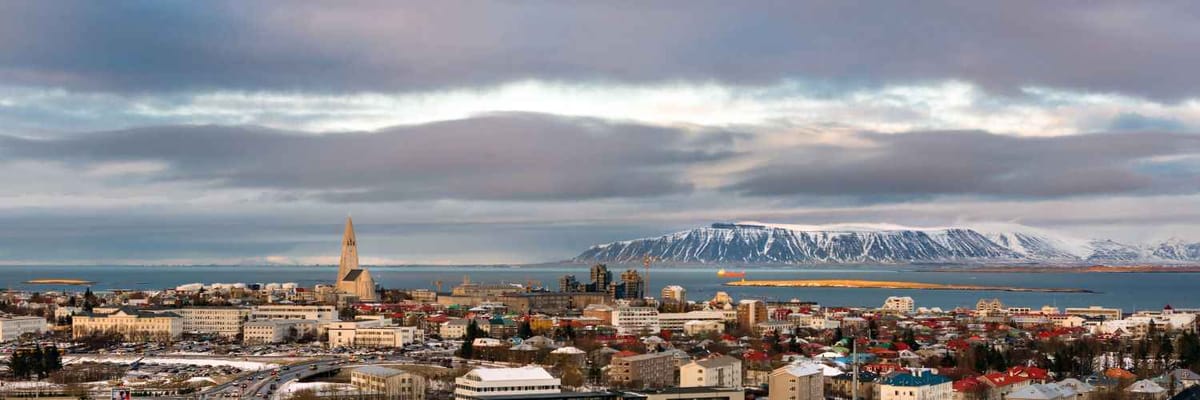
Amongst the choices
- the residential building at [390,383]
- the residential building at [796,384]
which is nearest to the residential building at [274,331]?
the residential building at [390,383]

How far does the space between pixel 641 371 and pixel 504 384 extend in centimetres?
1079

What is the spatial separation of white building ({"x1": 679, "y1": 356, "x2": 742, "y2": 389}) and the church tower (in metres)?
58.8

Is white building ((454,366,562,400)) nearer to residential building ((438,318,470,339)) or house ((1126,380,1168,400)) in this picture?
house ((1126,380,1168,400))

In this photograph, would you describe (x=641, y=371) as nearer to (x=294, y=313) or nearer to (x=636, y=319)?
(x=636, y=319)

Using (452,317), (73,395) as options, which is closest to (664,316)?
(452,317)

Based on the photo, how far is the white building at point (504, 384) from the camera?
136 feet

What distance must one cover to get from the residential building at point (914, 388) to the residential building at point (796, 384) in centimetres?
192

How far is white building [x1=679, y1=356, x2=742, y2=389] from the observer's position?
48906 mm

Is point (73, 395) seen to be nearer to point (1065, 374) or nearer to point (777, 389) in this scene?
point (777, 389)

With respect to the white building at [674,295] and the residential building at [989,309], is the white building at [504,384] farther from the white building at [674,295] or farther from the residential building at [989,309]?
the white building at [674,295]

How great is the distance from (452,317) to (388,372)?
4038cm

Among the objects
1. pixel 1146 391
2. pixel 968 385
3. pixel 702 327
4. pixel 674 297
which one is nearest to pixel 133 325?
pixel 702 327

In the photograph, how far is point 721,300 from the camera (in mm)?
104562

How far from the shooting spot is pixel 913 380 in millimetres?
46031
